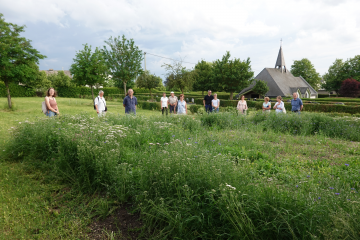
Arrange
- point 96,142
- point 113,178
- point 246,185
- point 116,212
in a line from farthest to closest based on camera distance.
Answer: point 96,142 < point 113,178 < point 116,212 < point 246,185

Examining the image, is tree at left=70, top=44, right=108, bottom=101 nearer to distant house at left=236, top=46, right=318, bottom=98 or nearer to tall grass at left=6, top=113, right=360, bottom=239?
tall grass at left=6, top=113, right=360, bottom=239

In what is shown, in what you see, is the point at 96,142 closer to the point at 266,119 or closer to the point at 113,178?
the point at 113,178

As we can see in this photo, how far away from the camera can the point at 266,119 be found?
9305mm

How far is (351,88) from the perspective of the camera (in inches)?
1892

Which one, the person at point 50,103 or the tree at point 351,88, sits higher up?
the tree at point 351,88

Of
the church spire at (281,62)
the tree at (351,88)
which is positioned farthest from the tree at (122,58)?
the tree at (351,88)

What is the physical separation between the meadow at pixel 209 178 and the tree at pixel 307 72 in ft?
217

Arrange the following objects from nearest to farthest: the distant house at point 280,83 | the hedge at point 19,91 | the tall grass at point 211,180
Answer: the tall grass at point 211,180
the hedge at point 19,91
the distant house at point 280,83

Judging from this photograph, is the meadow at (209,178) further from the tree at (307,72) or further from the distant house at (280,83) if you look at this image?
the tree at (307,72)

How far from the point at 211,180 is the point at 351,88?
196 feet

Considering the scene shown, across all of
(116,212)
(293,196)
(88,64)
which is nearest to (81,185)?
(116,212)

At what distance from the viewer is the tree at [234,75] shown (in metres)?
Answer: 35.1

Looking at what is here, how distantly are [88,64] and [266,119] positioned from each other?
21380mm

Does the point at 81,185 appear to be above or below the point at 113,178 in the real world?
below
